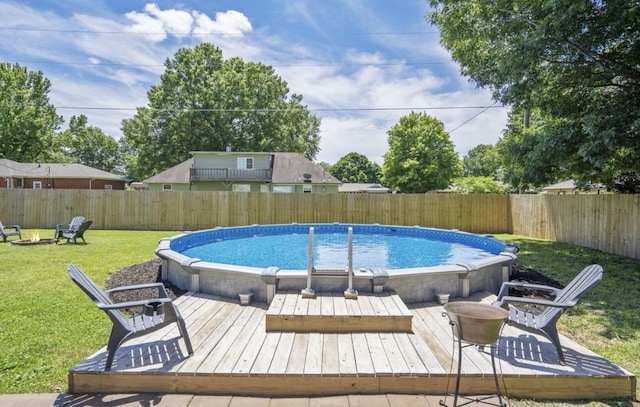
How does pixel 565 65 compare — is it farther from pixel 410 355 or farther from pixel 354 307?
pixel 410 355

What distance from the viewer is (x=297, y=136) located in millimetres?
33594

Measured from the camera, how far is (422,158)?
30203 millimetres

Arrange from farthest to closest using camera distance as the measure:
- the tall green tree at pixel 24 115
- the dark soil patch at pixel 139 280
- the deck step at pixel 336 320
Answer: the tall green tree at pixel 24 115 → the dark soil patch at pixel 139 280 → the deck step at pixel 336 320

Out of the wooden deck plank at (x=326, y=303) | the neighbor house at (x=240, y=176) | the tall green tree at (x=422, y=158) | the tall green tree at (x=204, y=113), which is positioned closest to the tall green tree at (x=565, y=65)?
the wooden deck plank at (x=326, y=303)

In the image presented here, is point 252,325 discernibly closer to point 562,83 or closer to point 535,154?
point 535,154

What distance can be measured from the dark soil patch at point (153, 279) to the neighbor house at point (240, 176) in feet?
56.2

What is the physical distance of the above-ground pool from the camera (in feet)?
15.2

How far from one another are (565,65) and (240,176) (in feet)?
65.8

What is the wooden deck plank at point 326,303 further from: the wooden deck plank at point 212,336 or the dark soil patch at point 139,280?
the dark soil patch at point 139,280

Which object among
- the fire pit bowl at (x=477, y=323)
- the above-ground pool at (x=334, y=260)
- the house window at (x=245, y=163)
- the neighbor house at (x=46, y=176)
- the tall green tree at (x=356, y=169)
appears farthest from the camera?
the tall green tree at (x=356, y=169)

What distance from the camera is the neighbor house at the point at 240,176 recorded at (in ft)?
78.9

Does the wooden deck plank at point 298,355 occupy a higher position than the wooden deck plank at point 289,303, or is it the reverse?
the wooden deck plank at point 289,303

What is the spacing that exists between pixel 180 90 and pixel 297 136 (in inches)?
449

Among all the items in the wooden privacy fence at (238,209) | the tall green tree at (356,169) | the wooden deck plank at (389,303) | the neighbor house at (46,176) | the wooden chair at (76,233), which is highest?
the tall green tree at (356,169)
